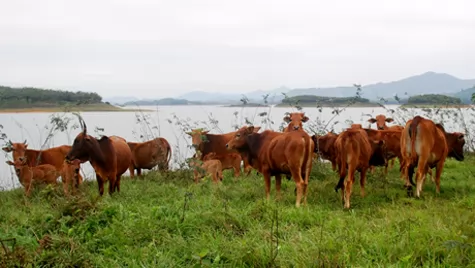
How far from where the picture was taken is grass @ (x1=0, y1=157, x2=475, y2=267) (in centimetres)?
522

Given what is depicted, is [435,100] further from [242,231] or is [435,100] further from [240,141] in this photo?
[242,231]

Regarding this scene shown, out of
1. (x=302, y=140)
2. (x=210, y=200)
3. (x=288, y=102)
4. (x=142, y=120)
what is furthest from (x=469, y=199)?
(x=142, y=120)

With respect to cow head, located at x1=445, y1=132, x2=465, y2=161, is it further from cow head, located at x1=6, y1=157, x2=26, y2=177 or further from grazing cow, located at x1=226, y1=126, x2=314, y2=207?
cow head, located at x1=6, y1=157, x2=26, y2=177

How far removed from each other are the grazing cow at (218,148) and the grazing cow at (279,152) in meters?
2.56

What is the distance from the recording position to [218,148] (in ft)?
46.4

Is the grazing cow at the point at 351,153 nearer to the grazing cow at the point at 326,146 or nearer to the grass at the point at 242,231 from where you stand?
the grass at the point at 242,231

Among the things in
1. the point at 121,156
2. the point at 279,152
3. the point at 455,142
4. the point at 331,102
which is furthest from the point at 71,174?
the point at 455,142

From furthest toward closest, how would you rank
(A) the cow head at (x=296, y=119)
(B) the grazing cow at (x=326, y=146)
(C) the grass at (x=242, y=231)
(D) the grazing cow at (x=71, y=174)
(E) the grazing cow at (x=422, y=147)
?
(A) the cow head at (x=296, y=119) → (B) the grazing cow at (x=326, y=146) → (D) the grazing cow at (x=71, y=174) → (E) the grazing cow at (x=422, y=147) → (C) the grass at (x=242, y=231)

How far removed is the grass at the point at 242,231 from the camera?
17.1ft

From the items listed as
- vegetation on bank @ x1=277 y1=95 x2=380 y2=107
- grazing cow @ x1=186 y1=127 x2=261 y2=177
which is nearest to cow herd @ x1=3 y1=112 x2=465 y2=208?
grazing cow @ x1=186 y1=127 x2=261 y2=177

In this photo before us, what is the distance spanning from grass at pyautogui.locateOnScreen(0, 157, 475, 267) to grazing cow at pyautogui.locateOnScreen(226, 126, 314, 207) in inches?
20.6

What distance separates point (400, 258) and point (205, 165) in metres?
6.80

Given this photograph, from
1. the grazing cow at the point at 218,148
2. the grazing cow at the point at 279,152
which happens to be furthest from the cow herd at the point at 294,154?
the grazing cow at the point at 218,148

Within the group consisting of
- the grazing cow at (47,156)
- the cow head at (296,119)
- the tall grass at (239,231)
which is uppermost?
the cow head at (296,119)
